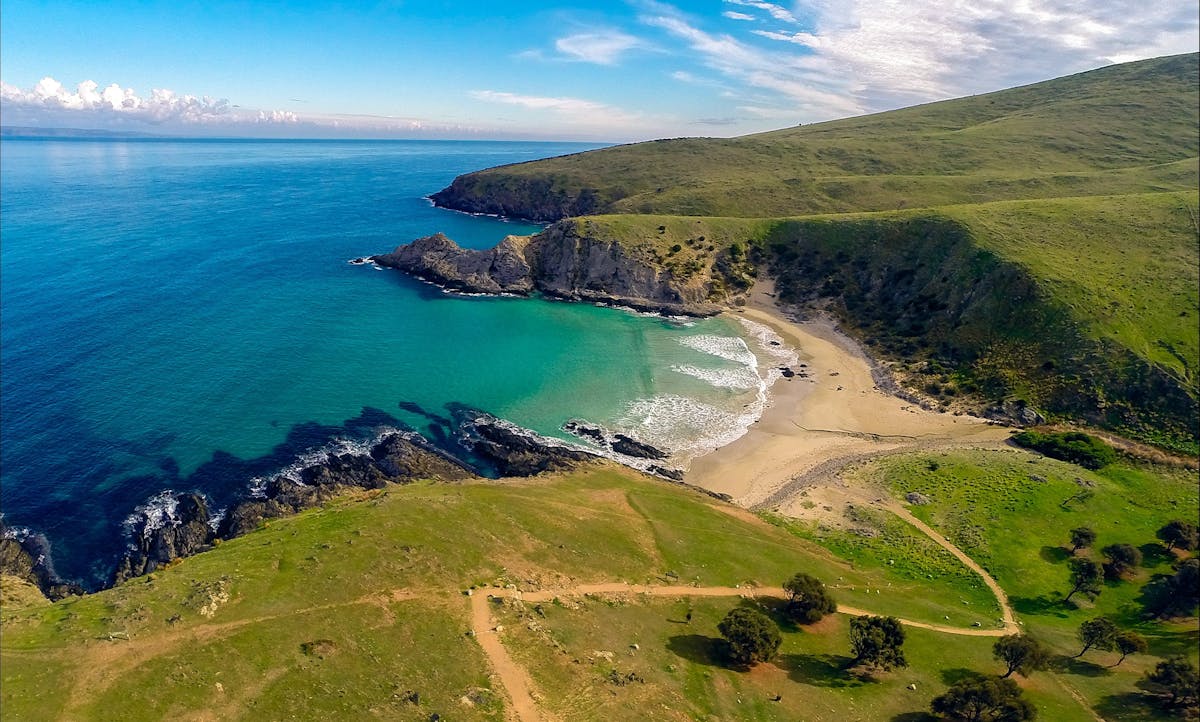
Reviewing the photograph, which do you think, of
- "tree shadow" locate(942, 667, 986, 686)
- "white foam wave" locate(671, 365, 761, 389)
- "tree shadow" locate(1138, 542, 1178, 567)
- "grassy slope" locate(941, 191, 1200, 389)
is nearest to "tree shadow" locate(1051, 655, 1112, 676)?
"tree shadow" locate(942, 667, 986, 686)

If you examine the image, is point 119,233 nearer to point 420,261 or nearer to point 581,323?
point 420,261

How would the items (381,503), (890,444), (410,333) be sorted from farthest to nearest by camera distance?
(410,333), (890,444), (381,503)

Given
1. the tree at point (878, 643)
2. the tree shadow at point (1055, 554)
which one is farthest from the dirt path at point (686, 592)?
the tree shadow at point (1055, 554)

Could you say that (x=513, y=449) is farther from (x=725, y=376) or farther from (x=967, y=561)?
(x=967, y=561)

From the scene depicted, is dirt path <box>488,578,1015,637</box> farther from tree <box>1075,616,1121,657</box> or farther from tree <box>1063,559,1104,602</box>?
tree <box>1063,559,1104,602</box>

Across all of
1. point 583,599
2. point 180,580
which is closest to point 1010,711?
point 583,599

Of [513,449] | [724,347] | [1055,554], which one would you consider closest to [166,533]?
[513,449]
